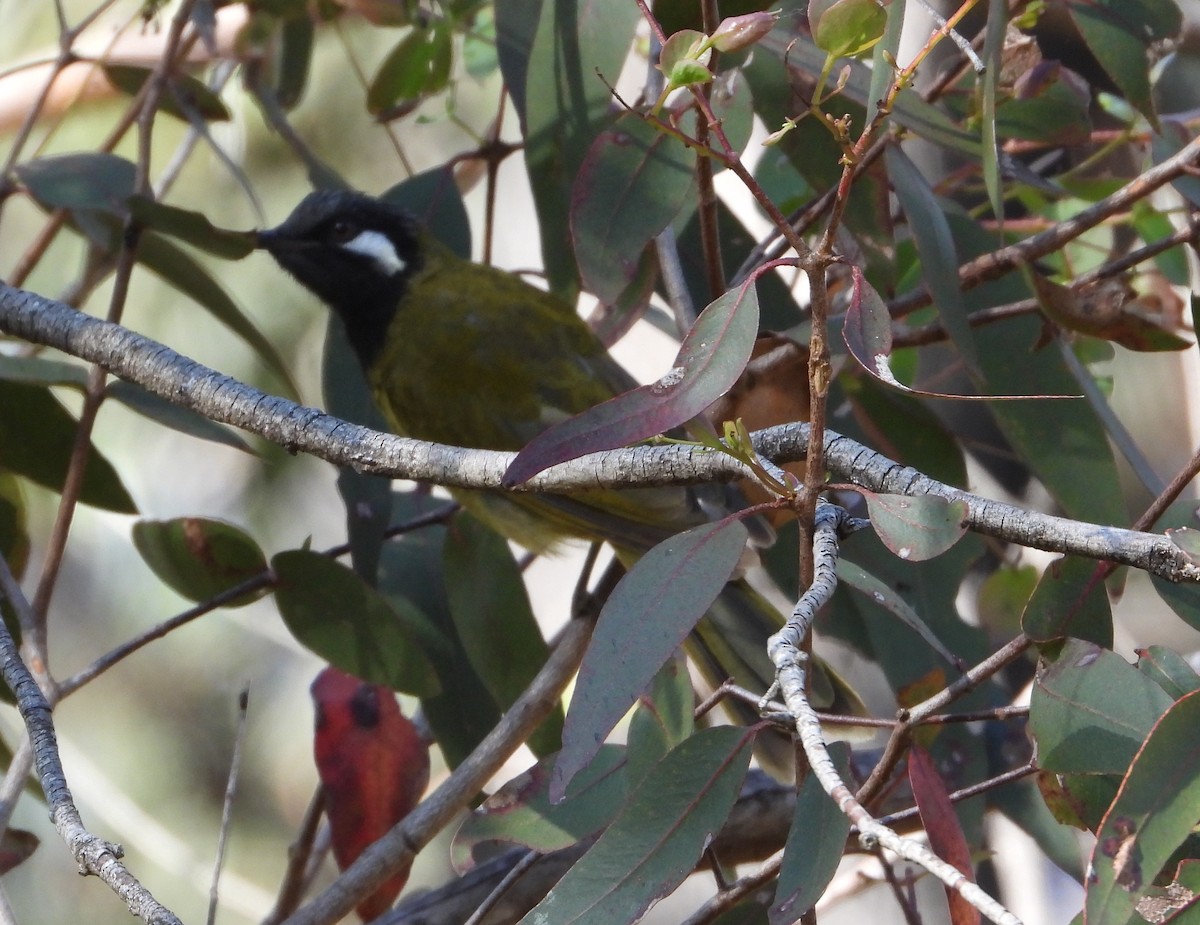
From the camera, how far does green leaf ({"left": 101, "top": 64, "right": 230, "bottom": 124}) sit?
196 cm

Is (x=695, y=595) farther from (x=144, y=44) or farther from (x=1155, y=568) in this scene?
(x=144, y=44)

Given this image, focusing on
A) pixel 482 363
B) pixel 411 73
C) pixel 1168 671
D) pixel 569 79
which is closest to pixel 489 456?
pixel 1168 671

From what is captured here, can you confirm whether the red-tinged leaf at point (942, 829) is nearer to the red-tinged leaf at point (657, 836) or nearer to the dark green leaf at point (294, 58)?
the red-tinged leaf at point (657, 836)

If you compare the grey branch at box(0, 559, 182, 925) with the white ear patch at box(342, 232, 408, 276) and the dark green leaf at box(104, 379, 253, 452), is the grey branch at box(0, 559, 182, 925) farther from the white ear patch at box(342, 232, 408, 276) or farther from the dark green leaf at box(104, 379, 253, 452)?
the white ear patch at box(342, 232, 408, 276)

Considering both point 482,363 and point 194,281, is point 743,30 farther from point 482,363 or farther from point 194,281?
point 482,363

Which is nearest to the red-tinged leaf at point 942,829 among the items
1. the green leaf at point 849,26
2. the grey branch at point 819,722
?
the grey branch at point 819,722

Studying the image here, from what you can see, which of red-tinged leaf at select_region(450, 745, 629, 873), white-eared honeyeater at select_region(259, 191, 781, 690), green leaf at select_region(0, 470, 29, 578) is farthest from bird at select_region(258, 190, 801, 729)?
red-tinged leaf at select_region(450, 745, 629, 873)

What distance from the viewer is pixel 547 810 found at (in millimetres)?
1116

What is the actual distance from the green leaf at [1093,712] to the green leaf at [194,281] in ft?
3.81

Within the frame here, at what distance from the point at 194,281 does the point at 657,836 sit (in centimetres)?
113

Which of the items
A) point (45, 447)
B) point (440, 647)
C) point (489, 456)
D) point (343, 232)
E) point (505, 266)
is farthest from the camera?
point (505, 266)

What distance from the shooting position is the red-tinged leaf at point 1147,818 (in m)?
0.74

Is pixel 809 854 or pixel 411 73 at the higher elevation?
pixel 411 73

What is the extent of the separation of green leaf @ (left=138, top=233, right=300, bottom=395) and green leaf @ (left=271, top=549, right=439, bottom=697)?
0.34 meters
